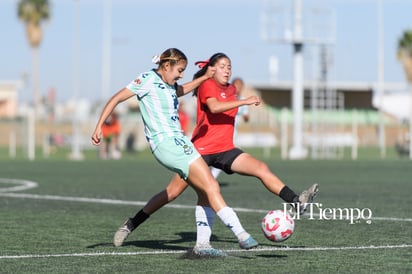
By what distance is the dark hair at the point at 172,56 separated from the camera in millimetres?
10211

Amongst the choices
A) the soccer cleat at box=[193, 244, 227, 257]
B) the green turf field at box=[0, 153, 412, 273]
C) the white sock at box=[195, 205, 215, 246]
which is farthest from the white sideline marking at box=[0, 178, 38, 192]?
the soccer cleat at box=[193, 244, 227, 257]

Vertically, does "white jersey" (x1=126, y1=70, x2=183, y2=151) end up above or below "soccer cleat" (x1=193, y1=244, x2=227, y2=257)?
above

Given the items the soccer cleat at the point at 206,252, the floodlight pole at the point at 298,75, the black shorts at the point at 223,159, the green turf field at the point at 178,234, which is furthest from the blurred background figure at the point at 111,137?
the soccer cleat at the point at 206,252

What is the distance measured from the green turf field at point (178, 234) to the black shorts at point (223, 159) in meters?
0.85

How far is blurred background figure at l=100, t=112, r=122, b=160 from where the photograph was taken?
41594 mm

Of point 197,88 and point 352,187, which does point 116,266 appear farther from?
point 352,187

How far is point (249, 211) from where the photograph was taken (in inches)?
619

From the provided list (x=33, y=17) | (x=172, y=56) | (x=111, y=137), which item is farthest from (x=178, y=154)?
(x=33, y=17)

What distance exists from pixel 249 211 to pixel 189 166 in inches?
232

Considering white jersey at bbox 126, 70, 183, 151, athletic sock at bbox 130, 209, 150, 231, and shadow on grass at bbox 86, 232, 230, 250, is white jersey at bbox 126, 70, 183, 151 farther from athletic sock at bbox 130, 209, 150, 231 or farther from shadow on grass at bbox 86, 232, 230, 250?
shadow on grass at bbox 86, 232, 230, 250

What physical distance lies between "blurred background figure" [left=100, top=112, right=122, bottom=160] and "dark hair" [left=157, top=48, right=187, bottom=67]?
2964 cm

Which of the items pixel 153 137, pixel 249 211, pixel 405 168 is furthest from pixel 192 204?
pixel 405 168

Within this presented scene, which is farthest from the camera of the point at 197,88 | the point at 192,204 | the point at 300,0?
the point at 300,0

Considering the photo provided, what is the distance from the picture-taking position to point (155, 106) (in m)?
10.2
